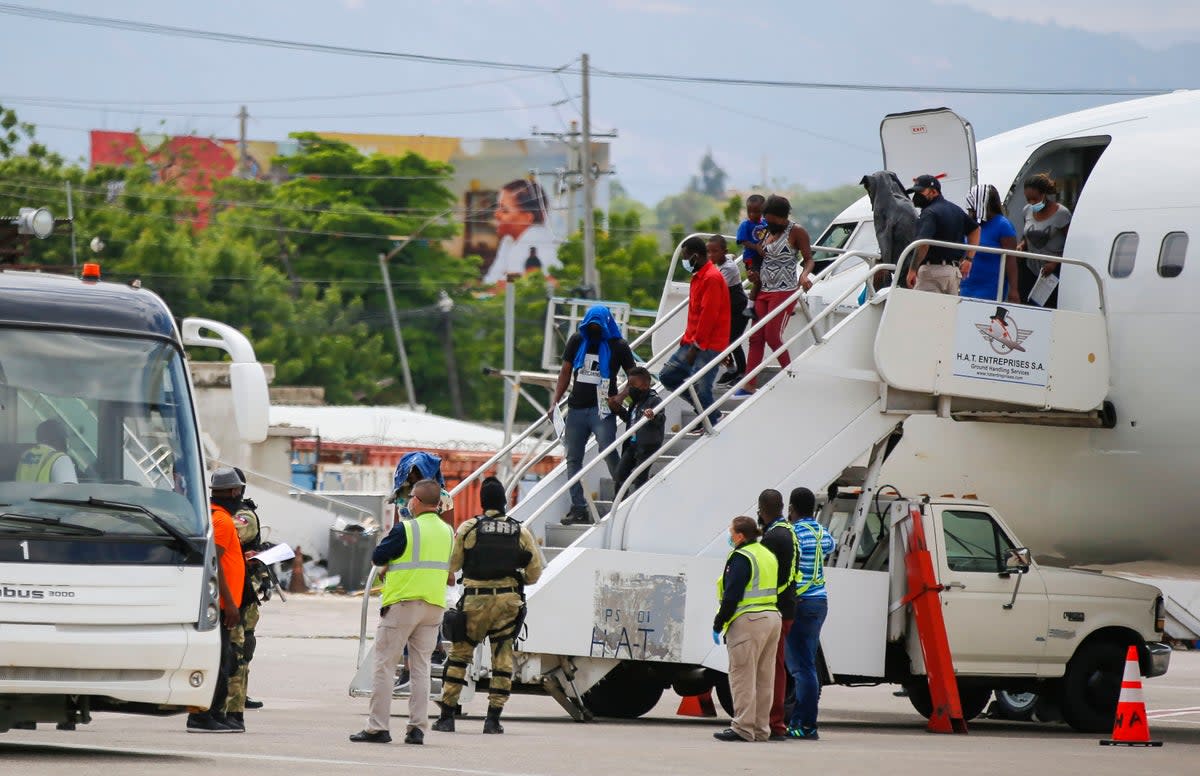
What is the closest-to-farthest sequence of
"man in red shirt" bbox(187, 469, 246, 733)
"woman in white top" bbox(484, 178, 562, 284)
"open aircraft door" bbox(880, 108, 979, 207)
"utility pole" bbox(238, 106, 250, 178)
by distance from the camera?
"man in red shirt" bbox(187, 469, 246, 733), "open aircraft door" bbox(880, 108, 979, 207), "utility pole" bbox(238, 106, 250, 178), "woman in white top" bbox(484, 178, 562, 284)

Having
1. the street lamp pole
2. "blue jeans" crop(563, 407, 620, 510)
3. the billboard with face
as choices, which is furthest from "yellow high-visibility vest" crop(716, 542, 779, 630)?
the billboard with face

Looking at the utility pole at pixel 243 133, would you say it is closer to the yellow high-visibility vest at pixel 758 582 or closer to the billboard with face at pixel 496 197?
the billboard with face at pixel 496 197

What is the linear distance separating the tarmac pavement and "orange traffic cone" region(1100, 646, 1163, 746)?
1.13 ft

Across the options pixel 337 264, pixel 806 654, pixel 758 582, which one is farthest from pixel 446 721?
pixel 337 264

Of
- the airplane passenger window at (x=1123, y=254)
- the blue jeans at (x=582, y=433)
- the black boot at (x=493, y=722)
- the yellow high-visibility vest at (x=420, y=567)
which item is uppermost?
the airplane passenger window at (x=1123, y=254)

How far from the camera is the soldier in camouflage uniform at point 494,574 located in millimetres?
13266

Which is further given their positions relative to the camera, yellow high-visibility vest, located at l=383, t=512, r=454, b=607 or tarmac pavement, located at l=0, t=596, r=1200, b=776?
yellow high-visibility vest, located at l=383, t=512, r=454, b=607

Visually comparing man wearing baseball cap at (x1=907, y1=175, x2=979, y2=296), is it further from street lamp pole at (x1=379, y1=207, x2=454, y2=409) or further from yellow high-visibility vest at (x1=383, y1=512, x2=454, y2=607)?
street lamp pole at (x1=379, y1=207, x2=454, y2=409)

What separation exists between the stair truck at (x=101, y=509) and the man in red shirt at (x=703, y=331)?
18.9 ft

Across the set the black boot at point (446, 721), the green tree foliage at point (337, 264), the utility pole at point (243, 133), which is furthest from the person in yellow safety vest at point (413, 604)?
the utility pole at point (243, 133)

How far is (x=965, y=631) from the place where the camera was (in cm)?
1587

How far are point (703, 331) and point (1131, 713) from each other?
4958 mm

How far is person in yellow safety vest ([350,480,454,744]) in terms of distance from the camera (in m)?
12.4

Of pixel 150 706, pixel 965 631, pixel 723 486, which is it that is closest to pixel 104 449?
pixel 150 706
